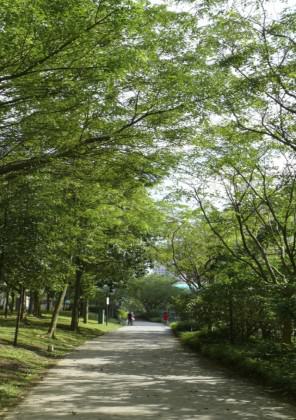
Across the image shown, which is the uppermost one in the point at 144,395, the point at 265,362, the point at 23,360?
the point at 265,362

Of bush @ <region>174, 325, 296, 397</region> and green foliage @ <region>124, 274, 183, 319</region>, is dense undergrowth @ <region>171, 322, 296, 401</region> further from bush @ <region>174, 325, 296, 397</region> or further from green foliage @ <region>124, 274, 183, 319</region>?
green foliage @ <region>124, 274, 183, 319</region>

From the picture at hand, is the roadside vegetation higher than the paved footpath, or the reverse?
the roadside vegetation

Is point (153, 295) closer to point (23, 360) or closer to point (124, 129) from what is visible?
point (23, 360)

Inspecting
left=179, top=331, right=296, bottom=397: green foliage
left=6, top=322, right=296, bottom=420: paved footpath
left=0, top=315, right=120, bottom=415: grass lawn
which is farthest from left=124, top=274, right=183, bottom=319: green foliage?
left=6, top=322, right=296, bottom=420: paved footpath

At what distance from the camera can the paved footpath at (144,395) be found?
24.3 ft

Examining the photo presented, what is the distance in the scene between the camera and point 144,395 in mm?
9008

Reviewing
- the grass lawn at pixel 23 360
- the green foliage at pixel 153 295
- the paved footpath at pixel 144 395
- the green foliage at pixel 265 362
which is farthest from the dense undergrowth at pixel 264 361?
the green foliage at pixel 153 295

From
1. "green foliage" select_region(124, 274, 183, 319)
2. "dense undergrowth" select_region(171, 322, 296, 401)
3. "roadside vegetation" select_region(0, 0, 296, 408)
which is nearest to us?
"roadside vegetation" select_region(0, 0, 296, 408)

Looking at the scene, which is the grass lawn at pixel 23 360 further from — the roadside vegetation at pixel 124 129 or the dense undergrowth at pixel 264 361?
the dense undergrowth at pixel 264 361

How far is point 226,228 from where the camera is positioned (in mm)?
15312

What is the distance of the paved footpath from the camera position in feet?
24.3

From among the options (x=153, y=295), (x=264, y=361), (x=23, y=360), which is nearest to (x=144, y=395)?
(x=264, y=361)

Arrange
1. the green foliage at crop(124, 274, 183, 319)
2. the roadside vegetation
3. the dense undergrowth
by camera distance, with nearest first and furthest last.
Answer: the roadside vegetation < the dense undergrowth < the green foliage at crop(124, 274, 183, 319)

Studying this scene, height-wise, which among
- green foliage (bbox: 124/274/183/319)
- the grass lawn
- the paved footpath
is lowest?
the paved footpath
